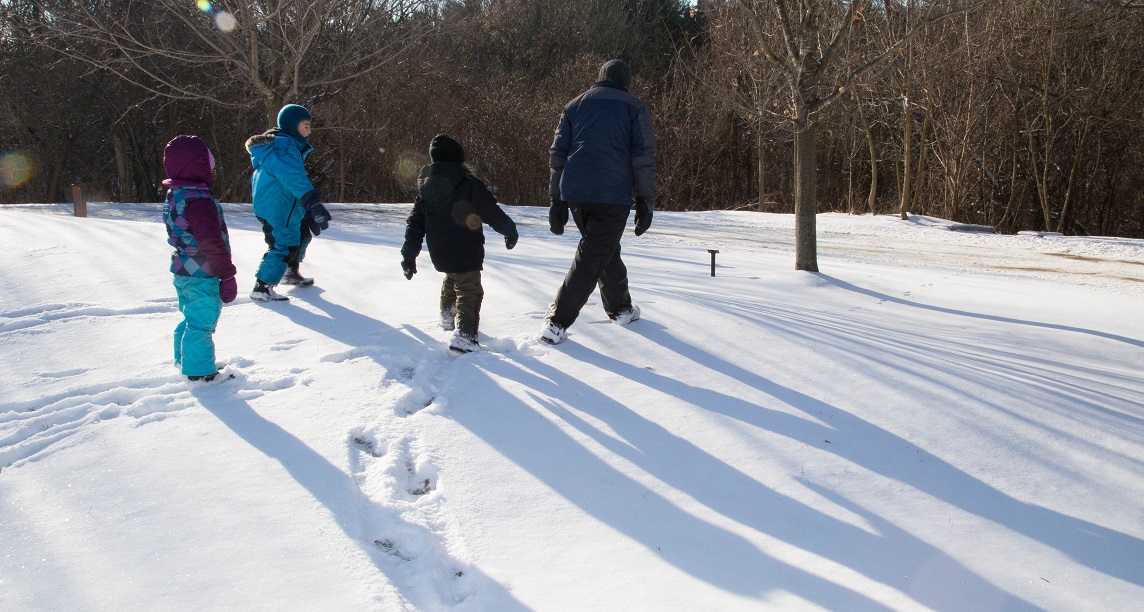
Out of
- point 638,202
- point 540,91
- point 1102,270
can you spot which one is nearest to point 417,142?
point 540,91

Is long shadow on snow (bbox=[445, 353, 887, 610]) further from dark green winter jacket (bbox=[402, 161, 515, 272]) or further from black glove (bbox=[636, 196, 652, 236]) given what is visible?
black glove (bbox=[636, 196, 652, 236])

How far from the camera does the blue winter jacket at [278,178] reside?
5.75 meters

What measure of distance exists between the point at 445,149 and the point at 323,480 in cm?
233

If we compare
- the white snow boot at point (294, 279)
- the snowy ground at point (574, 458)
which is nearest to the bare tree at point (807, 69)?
the snowy ground at point (574, 458)

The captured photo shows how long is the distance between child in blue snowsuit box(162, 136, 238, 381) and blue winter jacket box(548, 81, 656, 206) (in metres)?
2.04

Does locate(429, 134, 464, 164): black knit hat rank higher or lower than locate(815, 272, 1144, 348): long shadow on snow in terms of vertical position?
higher

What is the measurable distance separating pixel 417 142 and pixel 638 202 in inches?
787

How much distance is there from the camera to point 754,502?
10.2 ft

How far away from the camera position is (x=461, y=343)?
469 cm

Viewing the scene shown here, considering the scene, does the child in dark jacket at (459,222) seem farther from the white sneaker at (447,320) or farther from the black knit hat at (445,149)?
the white sneaker at (447,320)

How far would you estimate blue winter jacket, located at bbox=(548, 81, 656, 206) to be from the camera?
462cm

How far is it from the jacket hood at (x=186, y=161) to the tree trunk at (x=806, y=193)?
5171 millimetres

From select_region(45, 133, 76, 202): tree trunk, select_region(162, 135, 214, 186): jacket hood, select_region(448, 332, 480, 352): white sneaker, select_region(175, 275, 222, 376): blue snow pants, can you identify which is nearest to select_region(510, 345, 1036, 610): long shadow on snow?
select_region(448, 332, 480, 352): white sneaker

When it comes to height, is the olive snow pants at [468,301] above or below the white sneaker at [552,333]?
above
